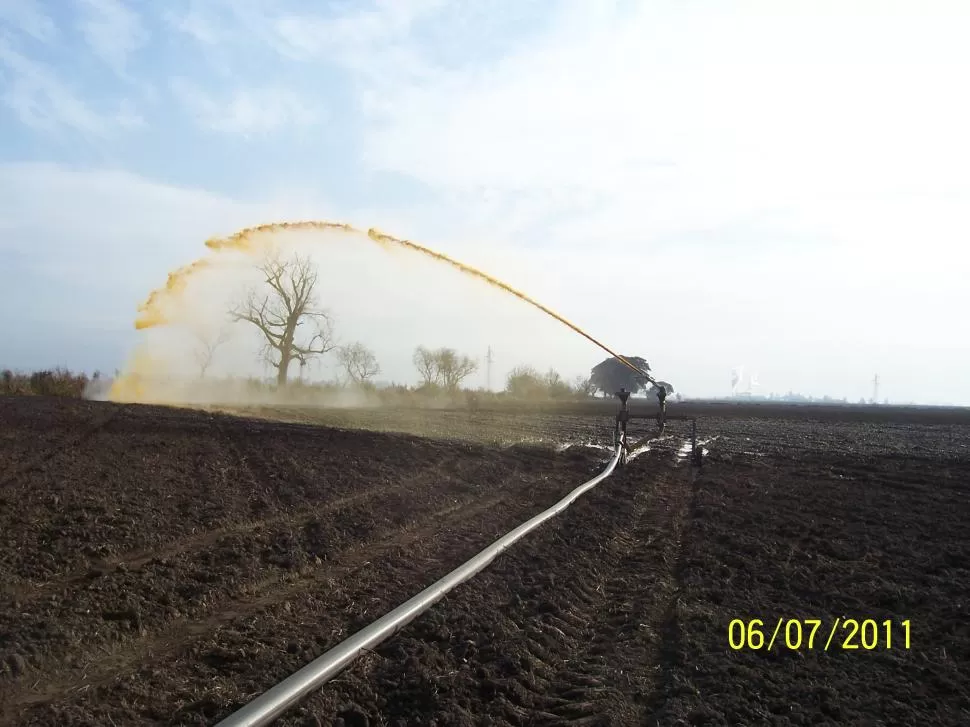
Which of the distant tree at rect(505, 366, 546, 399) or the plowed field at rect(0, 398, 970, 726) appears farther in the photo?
the distant tree at rect(505, 366, 546, 399)

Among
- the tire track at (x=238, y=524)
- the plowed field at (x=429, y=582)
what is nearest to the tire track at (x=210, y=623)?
the plowed field at (x=429, y=582)

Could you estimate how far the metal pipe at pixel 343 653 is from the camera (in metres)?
4.59

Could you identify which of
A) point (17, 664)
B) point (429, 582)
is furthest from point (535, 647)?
point (17, 664)

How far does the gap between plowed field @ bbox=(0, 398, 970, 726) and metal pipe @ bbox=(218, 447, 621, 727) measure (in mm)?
107

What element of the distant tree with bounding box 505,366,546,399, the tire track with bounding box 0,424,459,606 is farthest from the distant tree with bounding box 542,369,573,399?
the tire track with bounding box 0,424,459,606

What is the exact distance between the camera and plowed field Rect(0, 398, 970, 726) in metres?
5.09

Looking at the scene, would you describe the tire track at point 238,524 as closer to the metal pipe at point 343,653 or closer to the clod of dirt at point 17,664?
the clod of dirt at point 17,664

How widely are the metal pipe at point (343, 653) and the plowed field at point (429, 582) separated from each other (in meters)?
0.11

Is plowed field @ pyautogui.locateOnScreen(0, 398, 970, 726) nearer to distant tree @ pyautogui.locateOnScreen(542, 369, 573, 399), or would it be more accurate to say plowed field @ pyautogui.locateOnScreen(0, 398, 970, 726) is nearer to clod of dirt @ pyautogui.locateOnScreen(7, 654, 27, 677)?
clod of dirt @ pyautogui.locateOnScreen(7, 654, 27, 677)

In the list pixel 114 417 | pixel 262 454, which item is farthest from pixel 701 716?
pixel 114 417

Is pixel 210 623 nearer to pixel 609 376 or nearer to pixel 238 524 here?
pixel 238 524

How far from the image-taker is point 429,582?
799cm

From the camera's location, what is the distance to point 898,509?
14.0 m

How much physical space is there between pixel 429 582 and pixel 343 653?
8.05 feet
